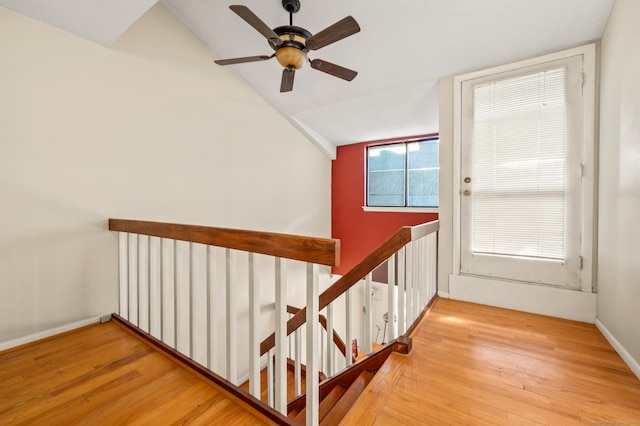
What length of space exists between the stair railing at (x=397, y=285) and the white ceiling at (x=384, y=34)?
5.17 feet

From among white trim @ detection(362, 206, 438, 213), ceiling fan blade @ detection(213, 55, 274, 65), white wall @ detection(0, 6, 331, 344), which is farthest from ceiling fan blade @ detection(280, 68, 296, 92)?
white trim @ detection(362, 206, 438, 213)

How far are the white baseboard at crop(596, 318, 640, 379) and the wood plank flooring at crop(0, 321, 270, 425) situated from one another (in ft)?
6.32

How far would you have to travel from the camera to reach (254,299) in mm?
1166

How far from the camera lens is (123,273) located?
2.11 meters

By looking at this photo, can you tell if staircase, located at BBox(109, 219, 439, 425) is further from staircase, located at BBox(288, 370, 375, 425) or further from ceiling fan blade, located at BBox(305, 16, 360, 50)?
ceiling fan blade, located at BBox(305, 16, 360, 50)

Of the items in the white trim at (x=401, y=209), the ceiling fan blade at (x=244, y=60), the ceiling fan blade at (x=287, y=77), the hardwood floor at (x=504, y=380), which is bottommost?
the hardwood floor at (x=504, y=380)

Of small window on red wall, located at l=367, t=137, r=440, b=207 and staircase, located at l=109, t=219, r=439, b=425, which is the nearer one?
staircase, located at l=109, t=219, r=439, b=425

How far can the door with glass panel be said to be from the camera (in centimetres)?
208

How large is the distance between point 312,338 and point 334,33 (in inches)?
72.0

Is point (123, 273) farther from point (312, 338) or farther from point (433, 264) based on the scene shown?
point (433, 264)

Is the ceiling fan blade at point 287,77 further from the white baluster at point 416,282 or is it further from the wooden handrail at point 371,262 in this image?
the white baluster at point 416,282

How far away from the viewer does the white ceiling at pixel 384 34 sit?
1.85 m

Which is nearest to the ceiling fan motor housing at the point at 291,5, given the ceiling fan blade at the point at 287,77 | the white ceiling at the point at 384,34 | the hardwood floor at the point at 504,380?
the white ceiling at the point at 384,34

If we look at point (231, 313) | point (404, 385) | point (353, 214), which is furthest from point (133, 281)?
point (353, 214)
